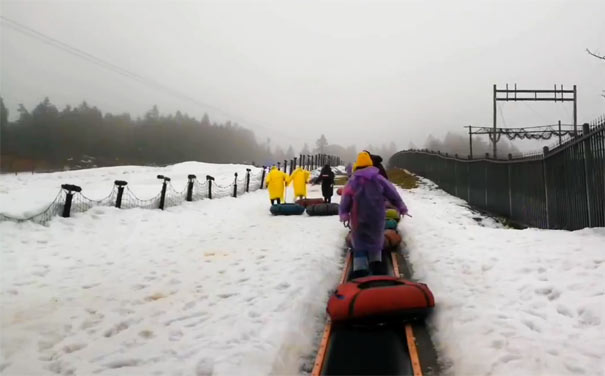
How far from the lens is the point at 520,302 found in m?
4.07

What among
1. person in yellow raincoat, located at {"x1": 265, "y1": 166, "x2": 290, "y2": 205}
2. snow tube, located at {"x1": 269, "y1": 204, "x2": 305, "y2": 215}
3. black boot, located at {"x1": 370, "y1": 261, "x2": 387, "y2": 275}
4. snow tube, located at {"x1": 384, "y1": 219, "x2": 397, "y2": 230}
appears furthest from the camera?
person in yellow raincoat, located at {"x1": 265, "y1": 166, "x2": 290, "y2": 205}

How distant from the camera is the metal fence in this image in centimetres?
600

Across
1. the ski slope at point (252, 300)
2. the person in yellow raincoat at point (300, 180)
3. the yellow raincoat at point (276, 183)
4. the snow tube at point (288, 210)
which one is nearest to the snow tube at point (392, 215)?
the ski slope at point (252, 300)

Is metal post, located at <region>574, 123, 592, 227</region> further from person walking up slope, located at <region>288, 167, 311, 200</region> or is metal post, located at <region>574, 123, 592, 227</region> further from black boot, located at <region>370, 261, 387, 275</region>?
person walking up slope, located at <region>288, 167, 311, 200</region>

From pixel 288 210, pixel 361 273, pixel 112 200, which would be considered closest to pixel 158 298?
pixel 361 273

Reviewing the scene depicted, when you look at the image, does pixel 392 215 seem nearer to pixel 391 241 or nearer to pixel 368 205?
pixel 391 241

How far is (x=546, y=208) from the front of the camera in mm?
8188

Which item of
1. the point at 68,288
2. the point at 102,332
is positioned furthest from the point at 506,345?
the point at 68,288

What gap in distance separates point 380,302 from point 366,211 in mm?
1440

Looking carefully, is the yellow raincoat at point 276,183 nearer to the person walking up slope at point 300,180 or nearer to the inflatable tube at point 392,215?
the person walking up slope at point 300,180

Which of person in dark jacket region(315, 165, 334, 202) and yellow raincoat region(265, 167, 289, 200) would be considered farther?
yellow raincoat region(265, 167, 289, 200)

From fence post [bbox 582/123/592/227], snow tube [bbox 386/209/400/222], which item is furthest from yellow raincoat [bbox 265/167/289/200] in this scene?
fence post [bbox 582/123/592/227]

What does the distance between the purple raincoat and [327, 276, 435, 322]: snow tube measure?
885 millimetres

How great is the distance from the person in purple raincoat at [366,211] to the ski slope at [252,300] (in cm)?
84
